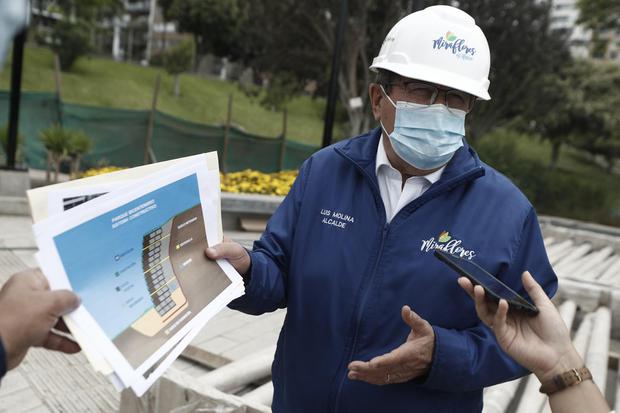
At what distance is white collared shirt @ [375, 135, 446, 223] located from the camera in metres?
1.91

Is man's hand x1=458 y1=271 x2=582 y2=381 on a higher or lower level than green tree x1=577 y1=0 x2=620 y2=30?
lower

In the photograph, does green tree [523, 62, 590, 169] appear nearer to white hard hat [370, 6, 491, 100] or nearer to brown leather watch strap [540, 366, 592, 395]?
white hard hat [370, 6, 491, 100]

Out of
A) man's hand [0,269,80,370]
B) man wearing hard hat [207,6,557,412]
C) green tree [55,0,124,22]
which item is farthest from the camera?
green tree [55,0,124,22]

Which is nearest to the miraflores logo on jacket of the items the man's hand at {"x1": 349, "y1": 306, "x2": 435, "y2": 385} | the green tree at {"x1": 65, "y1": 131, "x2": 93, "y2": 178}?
the man's hand at {"x1": 349, "y1": 306, "x2": 435, "y2": 385}

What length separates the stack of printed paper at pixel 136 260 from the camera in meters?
1.24

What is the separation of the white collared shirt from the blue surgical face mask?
48 millimetres

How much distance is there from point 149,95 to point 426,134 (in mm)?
34429

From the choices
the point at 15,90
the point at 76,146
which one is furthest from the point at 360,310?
the point at 76,146

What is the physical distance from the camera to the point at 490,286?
1511 millimetres

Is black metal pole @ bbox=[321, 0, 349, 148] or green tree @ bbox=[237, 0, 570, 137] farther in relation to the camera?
green tree @ bbox=[237, 0, 570, 137]

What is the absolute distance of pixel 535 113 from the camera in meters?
18.8

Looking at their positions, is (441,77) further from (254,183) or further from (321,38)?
(321,38)

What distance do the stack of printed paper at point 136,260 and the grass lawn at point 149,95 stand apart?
26.4 m

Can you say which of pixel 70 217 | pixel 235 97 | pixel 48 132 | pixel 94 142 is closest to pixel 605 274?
pixel 70 217
